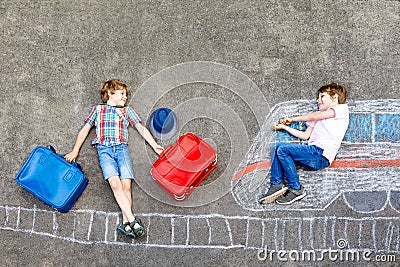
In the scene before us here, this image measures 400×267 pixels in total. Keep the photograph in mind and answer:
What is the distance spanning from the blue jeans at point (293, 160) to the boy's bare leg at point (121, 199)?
4.24 feet

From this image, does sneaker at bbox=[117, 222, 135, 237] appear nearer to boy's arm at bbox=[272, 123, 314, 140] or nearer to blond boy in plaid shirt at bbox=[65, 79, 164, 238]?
blond boy in plaid shirt at bbox=[65, 79, 164, 238]

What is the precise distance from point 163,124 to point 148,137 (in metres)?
0.18

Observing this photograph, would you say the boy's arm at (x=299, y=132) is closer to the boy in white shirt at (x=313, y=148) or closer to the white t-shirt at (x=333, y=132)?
the boy in white shirt at (x=313, y=148)

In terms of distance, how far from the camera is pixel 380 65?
13.7 feet

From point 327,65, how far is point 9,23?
121 inches

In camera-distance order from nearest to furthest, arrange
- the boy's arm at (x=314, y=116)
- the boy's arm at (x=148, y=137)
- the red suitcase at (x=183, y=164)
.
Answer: the red suitcase at (x=183, y=164), the boy's arm at (x=314, y=116), the boy's arm at (x=148, y=137)

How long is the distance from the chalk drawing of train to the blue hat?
0.71 metres

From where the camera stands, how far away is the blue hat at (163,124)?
4031 millimetres

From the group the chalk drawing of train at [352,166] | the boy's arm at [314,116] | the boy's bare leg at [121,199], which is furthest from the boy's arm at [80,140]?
the boy's arm at [314,116]

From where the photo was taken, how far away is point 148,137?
404 centimetres

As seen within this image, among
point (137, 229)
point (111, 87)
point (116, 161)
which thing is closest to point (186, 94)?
point (111, 87)

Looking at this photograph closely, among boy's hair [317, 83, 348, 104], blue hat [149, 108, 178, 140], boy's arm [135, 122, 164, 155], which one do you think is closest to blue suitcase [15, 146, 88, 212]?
boy's arm [135, 122, 164, 155]

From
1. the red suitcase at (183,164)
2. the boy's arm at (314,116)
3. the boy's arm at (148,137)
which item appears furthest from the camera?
the boy's arm at (148,137)

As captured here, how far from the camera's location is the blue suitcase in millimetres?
3836
